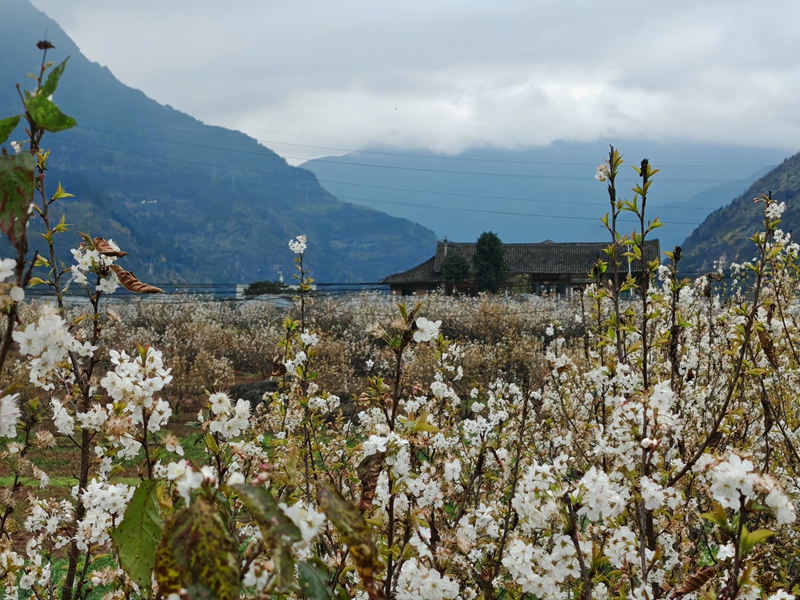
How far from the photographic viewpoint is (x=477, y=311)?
23.0 meters

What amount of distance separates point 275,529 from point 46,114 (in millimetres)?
666

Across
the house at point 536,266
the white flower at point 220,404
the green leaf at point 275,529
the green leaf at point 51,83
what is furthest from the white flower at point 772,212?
the house at point 536,266

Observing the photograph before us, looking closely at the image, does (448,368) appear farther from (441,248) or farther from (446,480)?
(441,248)

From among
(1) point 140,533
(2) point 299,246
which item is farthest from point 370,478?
(2) point 299,246

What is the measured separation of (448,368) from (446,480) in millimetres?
2722

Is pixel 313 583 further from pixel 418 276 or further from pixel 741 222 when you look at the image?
pixel 741 222

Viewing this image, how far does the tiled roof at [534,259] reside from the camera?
53.0m

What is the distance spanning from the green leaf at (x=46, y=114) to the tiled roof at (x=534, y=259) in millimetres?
50823

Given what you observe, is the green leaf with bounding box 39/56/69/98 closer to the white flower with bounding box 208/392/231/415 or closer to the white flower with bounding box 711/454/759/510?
the white flower with bounding box 208/392/231/415

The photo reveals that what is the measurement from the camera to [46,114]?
890 mm

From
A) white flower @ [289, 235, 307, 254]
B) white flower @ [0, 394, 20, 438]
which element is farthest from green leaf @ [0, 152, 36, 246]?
white flower @ [289, 235, 307, 254]

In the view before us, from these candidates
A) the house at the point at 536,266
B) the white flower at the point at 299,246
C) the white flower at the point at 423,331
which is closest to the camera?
the white flower at the point at 423,331

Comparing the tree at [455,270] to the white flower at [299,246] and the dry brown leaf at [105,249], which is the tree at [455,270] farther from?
the dry brown leaf at [105,249]

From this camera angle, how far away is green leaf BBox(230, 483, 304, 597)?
0.81m
